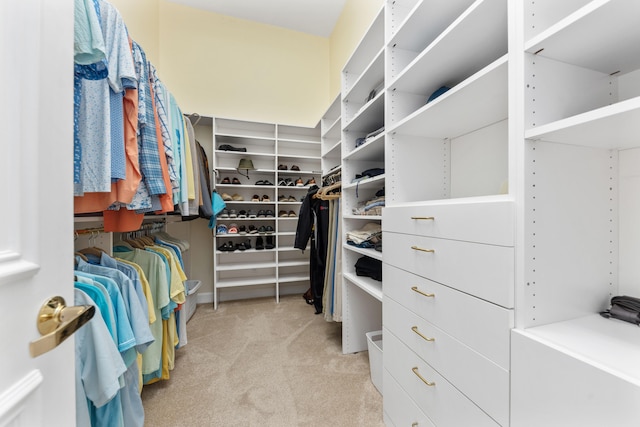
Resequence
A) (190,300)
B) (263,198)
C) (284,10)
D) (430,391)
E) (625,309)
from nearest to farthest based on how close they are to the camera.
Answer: (625,309) < (430,391) < (190,300) < (284,10) < (263,198)

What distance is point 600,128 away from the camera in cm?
59

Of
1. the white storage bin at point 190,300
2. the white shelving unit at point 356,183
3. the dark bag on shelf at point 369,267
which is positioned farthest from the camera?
the white storage bin at point 190,300

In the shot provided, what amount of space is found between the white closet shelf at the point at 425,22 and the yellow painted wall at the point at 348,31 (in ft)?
3.23

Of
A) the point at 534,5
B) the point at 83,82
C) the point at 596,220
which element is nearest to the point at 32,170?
the point at 83,82

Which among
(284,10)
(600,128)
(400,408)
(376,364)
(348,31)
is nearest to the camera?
(600,128)

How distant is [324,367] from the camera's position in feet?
5.66

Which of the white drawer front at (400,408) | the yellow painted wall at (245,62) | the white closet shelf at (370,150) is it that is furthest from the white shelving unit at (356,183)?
the yellow painted wall at (245,62)

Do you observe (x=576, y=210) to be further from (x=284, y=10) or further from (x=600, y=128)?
(x=284, y=10)

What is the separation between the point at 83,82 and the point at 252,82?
2.59m

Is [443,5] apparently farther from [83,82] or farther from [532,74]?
[83,82]

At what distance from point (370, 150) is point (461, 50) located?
0.75 metres

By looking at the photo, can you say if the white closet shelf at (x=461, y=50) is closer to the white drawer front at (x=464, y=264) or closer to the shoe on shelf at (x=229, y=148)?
the white drawer front at (x=464, y=264)

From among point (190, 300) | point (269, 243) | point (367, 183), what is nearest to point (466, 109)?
point (367, 183)

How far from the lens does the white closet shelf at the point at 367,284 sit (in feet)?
4.81
